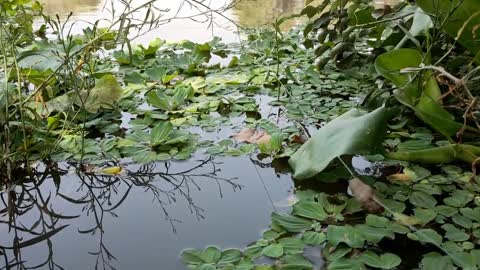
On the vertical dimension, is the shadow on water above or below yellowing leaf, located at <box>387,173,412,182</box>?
above

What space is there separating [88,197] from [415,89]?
53cm

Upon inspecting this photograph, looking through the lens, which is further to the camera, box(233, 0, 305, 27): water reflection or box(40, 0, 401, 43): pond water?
box(233, 0, 305, 27): water reflection

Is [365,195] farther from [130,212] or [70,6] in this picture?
[70,6]

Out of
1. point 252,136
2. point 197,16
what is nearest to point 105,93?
point 252,136

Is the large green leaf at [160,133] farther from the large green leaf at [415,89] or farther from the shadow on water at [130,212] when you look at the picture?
the large green leaf at [415,89]

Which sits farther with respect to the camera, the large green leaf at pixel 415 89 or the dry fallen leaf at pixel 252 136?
the dry fallen leaf at pixel 252 136

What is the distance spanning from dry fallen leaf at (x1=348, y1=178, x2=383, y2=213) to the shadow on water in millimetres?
98

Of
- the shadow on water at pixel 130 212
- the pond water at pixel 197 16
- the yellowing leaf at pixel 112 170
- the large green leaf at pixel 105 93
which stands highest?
the pond water at pixel 197 16

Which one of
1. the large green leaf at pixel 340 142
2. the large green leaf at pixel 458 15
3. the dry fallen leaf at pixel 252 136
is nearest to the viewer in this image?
the large green leaf at pixel 340 142

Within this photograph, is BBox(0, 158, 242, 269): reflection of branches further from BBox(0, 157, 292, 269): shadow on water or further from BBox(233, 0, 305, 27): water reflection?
BBox(233, 0, 305, 27): water reflection

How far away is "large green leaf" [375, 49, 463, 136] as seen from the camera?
2.69 ft

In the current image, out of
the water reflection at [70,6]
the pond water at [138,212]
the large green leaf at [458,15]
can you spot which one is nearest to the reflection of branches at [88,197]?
the pond water at [138,212]

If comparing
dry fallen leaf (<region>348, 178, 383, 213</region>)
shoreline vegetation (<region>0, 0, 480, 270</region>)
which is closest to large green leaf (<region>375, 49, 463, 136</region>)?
shoreline vegetation (<region>0, 0, 480, 270</region>)

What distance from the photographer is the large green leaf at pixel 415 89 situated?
2.69 ft
